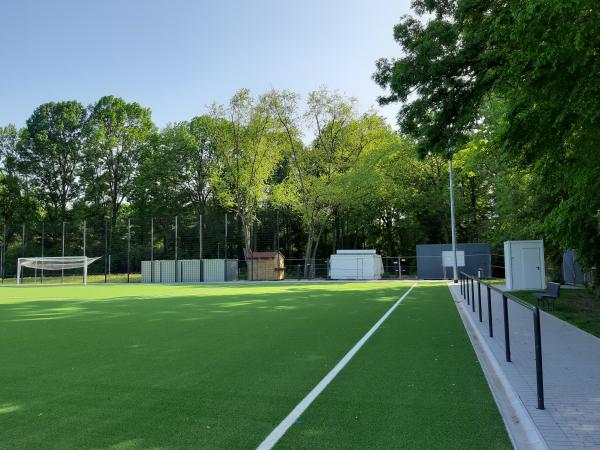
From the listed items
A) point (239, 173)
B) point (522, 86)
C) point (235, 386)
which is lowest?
point (235, 386)

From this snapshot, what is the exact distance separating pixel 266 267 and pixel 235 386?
39177 millimetres

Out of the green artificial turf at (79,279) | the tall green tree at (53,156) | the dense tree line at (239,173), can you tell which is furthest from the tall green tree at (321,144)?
the tall green tree at (53,156)

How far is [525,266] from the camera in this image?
23.4 meters

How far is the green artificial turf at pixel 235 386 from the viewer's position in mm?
4414

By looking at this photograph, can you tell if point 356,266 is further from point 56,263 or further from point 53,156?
point 53,156

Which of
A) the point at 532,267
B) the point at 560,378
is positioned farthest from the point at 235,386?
the point at 532,267

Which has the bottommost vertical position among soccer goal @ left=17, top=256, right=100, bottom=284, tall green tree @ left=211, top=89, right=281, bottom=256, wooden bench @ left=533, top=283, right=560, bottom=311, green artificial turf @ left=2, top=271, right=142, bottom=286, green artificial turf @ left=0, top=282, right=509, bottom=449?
green artificial turf @ left=2, top=271, right=142, bottom=286

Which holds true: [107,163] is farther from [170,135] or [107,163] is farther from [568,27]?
[568,27]

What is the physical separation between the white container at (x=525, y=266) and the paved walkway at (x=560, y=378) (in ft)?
41.6

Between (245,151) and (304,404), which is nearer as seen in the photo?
(304,404)

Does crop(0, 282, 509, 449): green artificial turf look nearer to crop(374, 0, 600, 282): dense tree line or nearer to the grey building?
crop(374, 0, 600, 282): dense tree line

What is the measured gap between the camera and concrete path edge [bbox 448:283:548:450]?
13.8 ft

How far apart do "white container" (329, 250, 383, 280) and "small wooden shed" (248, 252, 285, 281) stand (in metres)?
5.15

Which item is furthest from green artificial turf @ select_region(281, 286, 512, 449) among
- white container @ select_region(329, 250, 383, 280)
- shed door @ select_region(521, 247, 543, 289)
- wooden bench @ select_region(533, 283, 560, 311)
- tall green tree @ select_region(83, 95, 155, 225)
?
tall green tree @ select_region(83, 95, 155, 225)
